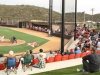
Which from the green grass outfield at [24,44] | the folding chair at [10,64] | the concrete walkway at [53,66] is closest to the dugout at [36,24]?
the green grass outfield at [24,44]

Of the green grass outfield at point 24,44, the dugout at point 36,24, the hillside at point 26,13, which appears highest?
the hillside at point 26,13

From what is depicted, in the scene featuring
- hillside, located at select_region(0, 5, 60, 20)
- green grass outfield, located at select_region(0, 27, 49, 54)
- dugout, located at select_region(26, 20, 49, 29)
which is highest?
hillside, located at select_region(0, 5, 60, 20)

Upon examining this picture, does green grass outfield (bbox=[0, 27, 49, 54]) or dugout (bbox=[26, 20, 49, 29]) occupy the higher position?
dugout (bbox=[26, 20, 49, 29])

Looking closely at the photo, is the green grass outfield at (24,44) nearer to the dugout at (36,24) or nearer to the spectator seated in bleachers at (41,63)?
the dugout at (36,24)

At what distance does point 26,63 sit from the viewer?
10.8m

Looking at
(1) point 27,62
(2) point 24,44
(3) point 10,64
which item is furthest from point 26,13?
(3) point 10,64

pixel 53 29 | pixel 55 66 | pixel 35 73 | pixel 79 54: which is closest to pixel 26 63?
pixel 35 73

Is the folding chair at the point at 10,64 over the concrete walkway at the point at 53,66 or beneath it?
over

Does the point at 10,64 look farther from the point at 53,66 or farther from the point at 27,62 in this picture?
the point at 53,66

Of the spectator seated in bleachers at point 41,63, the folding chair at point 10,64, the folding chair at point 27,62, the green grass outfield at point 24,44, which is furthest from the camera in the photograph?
the green grass outfield at point 24,44

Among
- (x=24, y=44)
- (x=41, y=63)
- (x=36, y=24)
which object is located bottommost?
(x=24, y=44)

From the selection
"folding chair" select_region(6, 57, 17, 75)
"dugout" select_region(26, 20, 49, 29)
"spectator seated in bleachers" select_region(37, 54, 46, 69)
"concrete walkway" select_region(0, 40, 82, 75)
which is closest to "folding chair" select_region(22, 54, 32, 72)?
"concrete walkway" select_region(0, 40, 82, 75)

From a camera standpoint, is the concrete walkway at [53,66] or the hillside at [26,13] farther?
the hillside at [26,13]

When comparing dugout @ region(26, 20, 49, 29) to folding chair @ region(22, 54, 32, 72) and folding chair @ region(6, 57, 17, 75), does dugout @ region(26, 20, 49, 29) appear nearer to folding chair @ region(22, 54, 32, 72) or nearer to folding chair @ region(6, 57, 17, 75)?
folding chair @ region(22, 54, 32, 72)
